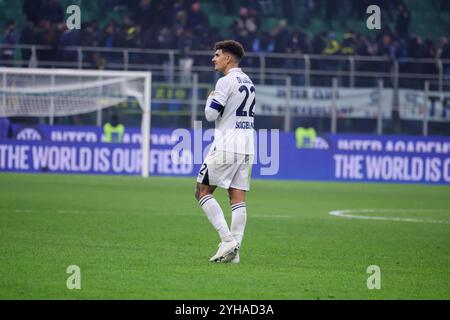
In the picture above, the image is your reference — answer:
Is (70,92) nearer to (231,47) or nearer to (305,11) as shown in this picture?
(305,11)

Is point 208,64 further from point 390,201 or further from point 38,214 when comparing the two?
point 38,214

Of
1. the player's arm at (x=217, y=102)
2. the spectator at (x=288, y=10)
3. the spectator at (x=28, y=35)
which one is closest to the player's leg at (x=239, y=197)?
the player's arm at (x=217, y=102)

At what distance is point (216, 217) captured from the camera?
1014 cm

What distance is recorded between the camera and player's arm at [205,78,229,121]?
9992 millimetres

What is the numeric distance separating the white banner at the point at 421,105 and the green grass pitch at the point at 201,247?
7232 mm

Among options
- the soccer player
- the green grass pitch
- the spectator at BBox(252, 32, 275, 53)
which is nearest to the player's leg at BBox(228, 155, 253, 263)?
the soccer player

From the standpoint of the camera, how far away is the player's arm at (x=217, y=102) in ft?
32.8

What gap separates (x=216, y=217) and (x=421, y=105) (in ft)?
64.1

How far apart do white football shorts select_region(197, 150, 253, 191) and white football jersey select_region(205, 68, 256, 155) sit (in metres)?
0.07

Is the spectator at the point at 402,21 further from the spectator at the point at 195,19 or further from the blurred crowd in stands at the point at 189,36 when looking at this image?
the spectator at the point at 195,19

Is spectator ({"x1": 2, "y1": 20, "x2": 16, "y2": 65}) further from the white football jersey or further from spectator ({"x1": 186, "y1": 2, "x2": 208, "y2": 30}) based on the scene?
the white football jersey

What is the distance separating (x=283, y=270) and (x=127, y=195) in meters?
11.0

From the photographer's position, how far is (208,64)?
2942 cm

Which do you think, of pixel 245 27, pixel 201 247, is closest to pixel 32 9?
pixel 245 27
